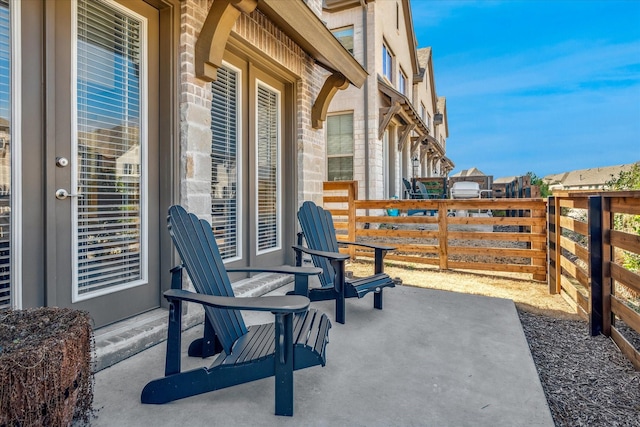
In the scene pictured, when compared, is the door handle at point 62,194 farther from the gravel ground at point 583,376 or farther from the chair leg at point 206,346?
the gravel ground at point 583,376

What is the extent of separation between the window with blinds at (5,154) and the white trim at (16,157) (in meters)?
0.01

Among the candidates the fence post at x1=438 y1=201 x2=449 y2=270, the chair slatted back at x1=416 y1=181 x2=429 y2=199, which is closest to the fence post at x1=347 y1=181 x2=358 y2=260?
the fence post at x1=438 y1=201 x2=449 y2=270

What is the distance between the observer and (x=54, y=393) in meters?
1.26

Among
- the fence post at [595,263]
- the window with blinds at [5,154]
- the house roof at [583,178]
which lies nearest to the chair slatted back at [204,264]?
the window with blinds at [5,154]

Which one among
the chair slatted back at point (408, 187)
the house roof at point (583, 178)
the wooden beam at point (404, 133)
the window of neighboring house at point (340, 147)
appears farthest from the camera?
the house roof at point (583, 178)

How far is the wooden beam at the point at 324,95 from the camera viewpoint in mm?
4332

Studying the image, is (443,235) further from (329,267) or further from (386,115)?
(386,115)

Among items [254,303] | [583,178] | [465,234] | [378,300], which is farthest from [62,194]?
[583,178]

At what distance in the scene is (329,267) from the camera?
336cm

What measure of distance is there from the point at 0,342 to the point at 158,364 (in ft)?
2.93

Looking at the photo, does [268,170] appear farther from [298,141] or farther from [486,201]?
[486,201]

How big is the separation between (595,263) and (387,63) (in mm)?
8339

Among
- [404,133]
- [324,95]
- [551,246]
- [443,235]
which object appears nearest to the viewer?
[324,95]

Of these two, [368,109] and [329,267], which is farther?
[368,109]
